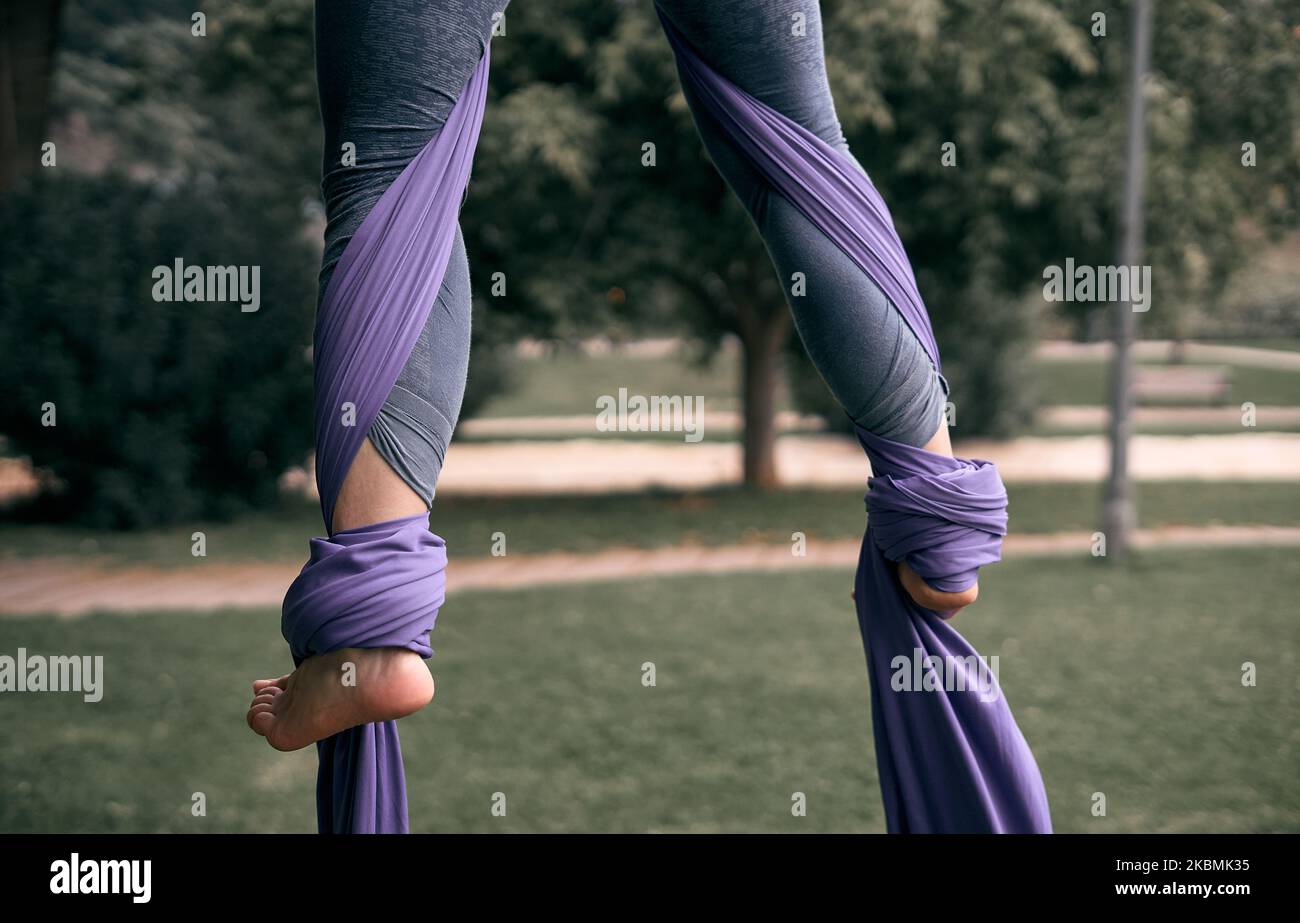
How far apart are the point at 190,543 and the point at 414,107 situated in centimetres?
965

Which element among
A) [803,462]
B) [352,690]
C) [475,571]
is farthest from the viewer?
[803,462]

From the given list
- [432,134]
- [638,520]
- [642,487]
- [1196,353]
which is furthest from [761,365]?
[1196,353]

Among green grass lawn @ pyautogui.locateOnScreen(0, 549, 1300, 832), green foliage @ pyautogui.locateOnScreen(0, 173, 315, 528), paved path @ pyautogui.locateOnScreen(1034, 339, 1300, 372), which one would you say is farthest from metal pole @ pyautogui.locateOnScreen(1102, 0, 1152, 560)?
paved path @ pyautogui.locateOnScreen(1034, 339, 1300, 372)

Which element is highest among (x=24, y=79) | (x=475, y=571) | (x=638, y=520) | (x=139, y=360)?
(x=24, y=79)

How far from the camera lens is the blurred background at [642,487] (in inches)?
179

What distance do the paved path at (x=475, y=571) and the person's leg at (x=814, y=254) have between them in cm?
666

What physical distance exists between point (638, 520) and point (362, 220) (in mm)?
9841

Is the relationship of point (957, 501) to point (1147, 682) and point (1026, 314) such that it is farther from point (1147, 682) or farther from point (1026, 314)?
point (1026, 314)

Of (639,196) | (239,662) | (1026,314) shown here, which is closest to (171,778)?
(239,662)

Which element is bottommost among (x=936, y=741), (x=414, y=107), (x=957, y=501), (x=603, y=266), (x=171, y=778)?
(x=171, y=778)

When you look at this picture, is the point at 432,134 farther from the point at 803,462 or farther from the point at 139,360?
the point at 803,462

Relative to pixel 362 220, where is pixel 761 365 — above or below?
above

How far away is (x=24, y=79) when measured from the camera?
11.1 m

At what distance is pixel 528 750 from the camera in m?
4.70
